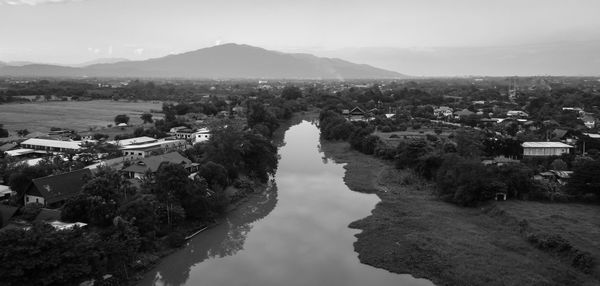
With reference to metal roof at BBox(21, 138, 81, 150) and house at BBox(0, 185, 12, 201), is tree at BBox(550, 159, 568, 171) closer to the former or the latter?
house at BBox(0, 185, 12, 201)

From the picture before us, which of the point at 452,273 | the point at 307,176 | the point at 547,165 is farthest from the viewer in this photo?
the point at 307,176

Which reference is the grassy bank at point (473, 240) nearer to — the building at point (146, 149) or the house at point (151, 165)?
the house at point (151, 165)

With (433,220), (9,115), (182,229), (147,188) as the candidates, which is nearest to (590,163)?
(433,220)

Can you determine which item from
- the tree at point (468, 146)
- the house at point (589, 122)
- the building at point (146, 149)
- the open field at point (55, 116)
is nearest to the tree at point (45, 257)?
the building at point (146, 149)

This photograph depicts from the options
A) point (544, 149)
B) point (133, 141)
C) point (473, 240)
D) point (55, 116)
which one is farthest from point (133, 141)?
point (55, 116)

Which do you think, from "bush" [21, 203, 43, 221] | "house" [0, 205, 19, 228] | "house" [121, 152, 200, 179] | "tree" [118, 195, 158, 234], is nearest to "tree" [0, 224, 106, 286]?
"tree" [118, 195, 158, 234]

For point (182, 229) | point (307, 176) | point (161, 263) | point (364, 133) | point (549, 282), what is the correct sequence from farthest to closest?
1. point (364, 133)
2. point (307, 176)
3. point (182, 229)
4. point (161, 263)
5. point (549, 282)

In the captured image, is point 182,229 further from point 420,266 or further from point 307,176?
point 307,176
